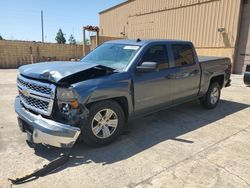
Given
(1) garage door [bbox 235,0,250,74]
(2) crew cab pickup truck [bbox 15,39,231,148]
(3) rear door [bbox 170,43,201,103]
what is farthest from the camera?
(1) garage door [bbox 235,0,250,74]

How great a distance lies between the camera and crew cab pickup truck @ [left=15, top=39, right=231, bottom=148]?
3.20m

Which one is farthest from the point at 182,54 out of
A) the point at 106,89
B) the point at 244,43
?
the point at 244,43

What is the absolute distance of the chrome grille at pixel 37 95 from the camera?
324 cm

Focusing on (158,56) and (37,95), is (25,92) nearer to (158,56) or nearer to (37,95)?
(37,95)

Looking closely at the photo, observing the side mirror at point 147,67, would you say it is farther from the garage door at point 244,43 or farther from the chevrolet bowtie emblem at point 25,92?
the garage door at point 244,43

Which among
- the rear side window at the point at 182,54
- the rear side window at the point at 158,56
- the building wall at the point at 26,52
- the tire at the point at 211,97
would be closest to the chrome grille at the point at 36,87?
the rear side window at the point at 158,56

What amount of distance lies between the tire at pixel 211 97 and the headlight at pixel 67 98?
13.3ft

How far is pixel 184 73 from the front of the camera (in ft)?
16.5

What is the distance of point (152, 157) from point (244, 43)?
1202cm

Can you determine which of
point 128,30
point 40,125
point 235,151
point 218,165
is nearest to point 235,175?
point 218,165

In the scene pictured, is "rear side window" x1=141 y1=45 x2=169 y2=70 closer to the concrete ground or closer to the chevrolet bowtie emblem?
the concrete ground

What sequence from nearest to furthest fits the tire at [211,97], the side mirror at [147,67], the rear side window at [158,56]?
the side mirror at [147,67]
the rear side window at [158,56]
the tire at [211,97]

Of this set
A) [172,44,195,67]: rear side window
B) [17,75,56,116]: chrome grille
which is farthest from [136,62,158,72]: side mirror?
[17,75,56,116]: chrome grille

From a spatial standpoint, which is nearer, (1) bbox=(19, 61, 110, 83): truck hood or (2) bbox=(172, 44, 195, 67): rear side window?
(1) bbox=(19, 61, 110, 83): truck hood
